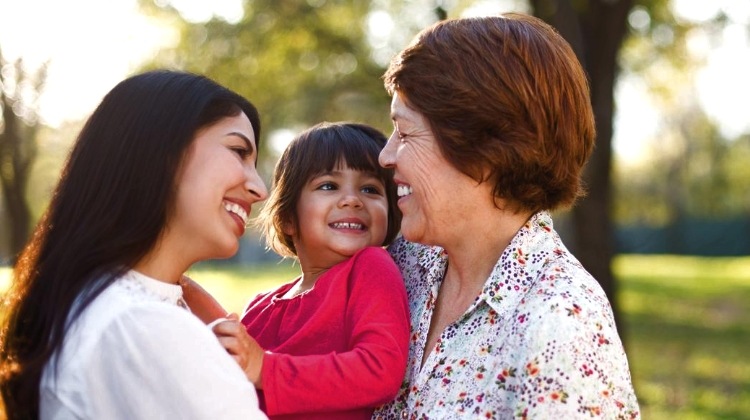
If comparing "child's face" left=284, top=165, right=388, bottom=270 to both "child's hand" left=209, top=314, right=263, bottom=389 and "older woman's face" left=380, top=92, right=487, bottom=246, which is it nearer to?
"older woman's face" left=380, top=92, right=487, bottom=246

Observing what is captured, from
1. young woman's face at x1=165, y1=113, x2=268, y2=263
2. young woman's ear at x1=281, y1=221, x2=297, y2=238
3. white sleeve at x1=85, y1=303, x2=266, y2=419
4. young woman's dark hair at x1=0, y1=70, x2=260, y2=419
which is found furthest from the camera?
young woman's ear at x1=281, y1=221, x2=297, y2=238

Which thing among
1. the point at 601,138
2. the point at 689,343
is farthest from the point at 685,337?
the point at 601,138

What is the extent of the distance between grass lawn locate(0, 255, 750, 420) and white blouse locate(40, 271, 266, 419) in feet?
9.09

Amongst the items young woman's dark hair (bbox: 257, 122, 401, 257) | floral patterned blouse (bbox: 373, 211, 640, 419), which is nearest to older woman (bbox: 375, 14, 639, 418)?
floral patterned blouse (bbox: 373, 211, 640, 419)

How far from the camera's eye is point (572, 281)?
2.56m

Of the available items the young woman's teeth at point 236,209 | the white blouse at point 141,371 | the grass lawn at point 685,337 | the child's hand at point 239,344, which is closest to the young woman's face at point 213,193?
the young woman's teeth at point 236,209

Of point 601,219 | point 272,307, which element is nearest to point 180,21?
point 601,219

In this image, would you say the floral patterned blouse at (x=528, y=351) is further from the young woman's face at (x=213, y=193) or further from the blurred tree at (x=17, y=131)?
the blurred tree at (x=17, y=131)

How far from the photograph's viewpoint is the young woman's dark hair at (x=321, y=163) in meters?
3.36

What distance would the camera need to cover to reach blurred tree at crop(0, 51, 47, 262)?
8430 mm

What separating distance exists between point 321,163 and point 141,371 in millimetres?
1339

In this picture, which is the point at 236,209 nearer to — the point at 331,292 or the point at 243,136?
the point at 243,136

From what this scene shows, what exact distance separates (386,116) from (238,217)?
38.4ft

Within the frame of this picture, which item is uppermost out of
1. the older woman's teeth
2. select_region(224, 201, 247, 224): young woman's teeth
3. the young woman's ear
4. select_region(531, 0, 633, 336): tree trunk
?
select_region(224, 201, 247, 224): young woman's teeth
